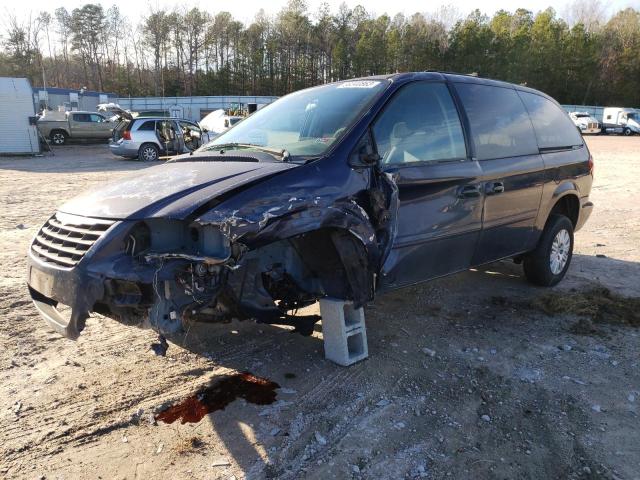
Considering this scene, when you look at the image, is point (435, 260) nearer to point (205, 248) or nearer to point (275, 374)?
point (275, 374)

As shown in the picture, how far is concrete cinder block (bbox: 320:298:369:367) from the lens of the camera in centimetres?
333

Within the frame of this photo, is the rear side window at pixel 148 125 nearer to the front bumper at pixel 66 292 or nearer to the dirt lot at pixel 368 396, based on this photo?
the dirt lot at pixel 368 396

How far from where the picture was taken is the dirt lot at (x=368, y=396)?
2539mm

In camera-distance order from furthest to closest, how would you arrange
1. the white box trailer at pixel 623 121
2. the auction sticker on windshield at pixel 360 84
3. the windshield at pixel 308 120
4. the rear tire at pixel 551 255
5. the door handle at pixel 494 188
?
1. the white box trailer at pixel 623 121
2. the rear tire at pixel 551 255
3. the door handle at pixel 494 188
4. the auction sticker on windshield at pixel 360 84
5. the windshield at pixel 308 120

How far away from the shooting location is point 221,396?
Answer: 312 centimetres

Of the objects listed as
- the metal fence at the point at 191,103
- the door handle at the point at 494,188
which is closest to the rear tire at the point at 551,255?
the door handle at the point at 494,188

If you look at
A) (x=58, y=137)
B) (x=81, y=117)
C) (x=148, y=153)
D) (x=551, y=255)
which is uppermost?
(x=81, y=117)

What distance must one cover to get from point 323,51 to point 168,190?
64.7 m

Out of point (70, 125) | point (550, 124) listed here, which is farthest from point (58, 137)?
point (550, 124)

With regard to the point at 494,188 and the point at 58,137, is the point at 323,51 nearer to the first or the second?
the point at 58,137

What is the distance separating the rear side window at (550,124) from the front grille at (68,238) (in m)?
3.91

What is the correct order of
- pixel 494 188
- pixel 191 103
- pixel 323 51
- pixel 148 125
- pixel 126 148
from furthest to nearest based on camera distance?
pixel 323 51 < pixel 191 103 < pixel 148 125 < pixel 126 148 < pixel 494 188

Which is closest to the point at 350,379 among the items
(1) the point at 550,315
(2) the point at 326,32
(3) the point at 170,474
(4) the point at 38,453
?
(3) the point at 170,474

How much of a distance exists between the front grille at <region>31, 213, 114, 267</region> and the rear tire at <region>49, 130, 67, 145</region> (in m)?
25.3
